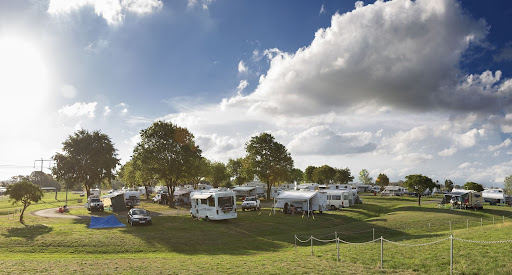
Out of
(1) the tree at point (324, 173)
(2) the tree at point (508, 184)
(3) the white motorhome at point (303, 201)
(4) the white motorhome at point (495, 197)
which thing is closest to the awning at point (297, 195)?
(3) the white motorhome at point (303, 201)

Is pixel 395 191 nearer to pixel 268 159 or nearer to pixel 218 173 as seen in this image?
pixel 268 159

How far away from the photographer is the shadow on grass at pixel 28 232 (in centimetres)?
2452

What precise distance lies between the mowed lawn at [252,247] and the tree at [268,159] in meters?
23.7

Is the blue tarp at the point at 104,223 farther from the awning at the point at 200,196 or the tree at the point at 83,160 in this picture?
the tree at the point at 83,160

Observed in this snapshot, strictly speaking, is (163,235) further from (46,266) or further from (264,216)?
(264,216)

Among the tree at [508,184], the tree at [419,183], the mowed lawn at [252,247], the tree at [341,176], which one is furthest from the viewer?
the tree at [341,176]

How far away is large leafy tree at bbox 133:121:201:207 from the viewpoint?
48.9 m

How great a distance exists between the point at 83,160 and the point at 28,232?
26471mm

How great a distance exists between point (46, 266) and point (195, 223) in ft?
58.0

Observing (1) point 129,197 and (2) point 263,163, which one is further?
(2) point 263,163

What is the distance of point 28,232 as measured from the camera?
26.2 m

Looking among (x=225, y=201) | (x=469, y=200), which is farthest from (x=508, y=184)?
(x=225, y=201)

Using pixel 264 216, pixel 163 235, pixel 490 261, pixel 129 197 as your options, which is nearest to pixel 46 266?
pixel 163 235

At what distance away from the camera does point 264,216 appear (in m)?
38.1
